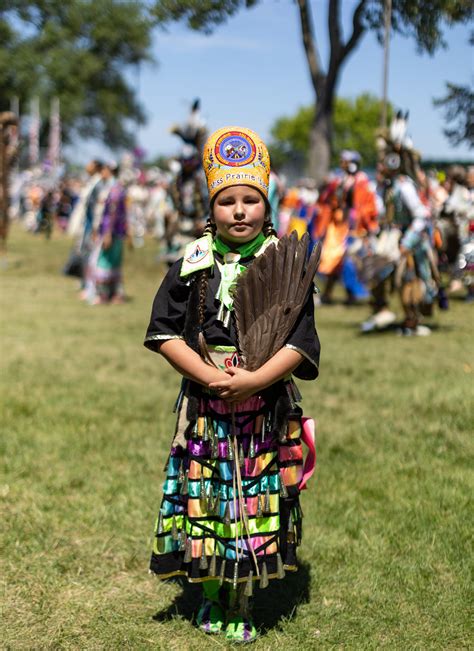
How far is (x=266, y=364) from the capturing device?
291cm

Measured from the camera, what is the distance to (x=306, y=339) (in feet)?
9.77

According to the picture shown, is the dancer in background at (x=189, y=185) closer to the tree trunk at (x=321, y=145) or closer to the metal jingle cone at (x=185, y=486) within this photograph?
the tree trunk at (x=321, y=145)

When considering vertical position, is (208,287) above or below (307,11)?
below

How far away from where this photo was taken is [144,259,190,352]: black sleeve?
9.89 ft

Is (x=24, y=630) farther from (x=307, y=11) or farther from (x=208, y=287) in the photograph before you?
(x=307, y=11)

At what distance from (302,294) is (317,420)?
337 cm

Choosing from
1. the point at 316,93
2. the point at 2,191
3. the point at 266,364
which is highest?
the point at 316,93

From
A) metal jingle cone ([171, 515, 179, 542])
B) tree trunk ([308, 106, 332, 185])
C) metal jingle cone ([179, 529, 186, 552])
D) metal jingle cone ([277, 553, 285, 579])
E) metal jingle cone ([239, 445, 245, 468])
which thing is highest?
tree trunk ([308, 106, 332, 185])

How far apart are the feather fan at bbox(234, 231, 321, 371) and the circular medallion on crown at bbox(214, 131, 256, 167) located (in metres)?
0.30

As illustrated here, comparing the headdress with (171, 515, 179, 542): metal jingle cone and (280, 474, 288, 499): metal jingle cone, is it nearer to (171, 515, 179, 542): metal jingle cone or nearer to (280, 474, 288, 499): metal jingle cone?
(280, 474, 288, 499): metal jingle cone

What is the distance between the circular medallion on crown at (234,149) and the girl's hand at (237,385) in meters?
0.69

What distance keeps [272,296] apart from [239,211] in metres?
0.30

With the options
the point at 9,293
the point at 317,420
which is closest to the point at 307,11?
the point at 9,293

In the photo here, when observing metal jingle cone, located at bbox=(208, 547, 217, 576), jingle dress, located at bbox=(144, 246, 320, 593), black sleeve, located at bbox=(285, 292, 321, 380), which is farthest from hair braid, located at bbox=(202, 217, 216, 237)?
metal jingle cone, located at bbox=(208, 547, 217, 576)
